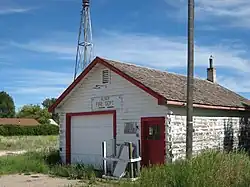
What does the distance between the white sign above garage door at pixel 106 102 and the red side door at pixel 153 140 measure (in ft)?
5.25

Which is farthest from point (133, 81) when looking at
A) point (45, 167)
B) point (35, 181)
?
point (45, 167)

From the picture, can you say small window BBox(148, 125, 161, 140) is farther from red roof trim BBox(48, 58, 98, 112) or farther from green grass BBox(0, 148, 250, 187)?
green grass BBox(0, 148, 250, 187)

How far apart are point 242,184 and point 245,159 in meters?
1.67

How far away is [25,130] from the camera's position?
60844 millimetres

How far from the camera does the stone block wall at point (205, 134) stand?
1612cm

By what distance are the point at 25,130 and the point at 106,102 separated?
4462 cm

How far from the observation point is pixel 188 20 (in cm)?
1294

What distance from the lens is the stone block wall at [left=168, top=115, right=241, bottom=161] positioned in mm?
16125

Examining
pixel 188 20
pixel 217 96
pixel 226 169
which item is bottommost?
pixel 226 169

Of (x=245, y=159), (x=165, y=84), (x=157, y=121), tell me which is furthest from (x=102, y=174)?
(x=245, y=159)

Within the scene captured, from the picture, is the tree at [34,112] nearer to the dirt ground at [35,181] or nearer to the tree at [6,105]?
the tree at [6,105]

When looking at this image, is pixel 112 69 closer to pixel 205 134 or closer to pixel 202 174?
pixel 205 134

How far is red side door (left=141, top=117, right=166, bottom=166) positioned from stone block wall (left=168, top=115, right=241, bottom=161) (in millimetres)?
417

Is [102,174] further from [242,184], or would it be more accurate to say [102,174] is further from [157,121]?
[242,184]
